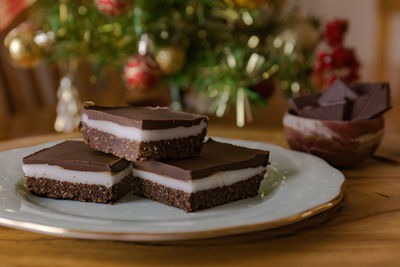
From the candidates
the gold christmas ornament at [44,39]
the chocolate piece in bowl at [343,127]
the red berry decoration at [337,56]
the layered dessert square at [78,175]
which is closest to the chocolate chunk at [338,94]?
the chocolate piece in bowl at [343,127]

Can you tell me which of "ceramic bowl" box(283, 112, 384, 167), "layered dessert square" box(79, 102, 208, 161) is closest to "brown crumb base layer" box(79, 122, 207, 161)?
"layered dessert square" box(79, 102, 208, 161)

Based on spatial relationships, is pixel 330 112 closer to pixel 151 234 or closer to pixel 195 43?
pixel 151 234

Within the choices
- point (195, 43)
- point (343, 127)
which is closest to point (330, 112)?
point (343, 127)

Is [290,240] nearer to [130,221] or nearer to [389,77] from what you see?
[130,221]

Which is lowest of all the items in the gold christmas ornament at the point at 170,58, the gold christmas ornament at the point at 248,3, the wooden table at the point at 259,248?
the wooden table at the point at 259,248

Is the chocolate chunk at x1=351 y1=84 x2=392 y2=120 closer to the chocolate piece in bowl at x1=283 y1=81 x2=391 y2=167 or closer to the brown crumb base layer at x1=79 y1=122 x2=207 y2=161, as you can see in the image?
the chocolate piece in bowl at x1=283 y1=81 x2=391 y2=167

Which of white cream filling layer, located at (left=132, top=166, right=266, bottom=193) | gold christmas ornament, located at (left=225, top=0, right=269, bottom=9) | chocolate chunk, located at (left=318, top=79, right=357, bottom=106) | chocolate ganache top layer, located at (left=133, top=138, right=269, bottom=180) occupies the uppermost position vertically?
gold christmas ornament, located at (left=225, top=0, right=269, bottom=9)

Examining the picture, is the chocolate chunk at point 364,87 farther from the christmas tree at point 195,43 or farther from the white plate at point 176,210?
the christmas tree at point 195,43
